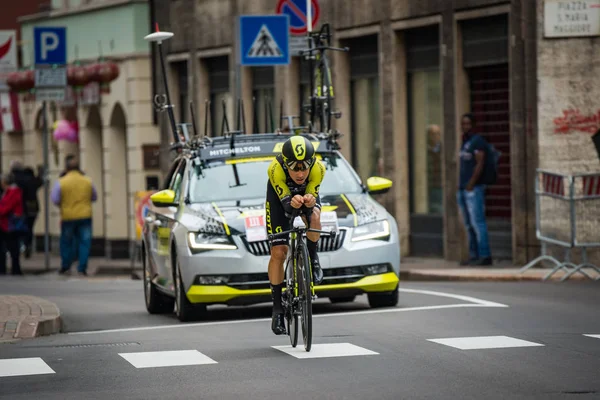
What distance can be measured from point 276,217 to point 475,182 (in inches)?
479

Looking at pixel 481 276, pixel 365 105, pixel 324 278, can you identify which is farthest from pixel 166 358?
pixel 365 105

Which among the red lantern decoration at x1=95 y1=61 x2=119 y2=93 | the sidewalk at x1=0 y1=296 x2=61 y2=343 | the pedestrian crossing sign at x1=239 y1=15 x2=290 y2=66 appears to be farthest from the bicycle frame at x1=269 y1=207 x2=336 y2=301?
the red lantern decoration at x1=95 y1=61 x2=119 y2=93

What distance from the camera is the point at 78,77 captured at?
135 feet

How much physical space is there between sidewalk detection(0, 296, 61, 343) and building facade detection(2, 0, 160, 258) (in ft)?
67.0

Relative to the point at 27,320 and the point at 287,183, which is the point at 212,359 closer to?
the point at 287,183

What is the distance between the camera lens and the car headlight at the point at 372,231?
15789mm

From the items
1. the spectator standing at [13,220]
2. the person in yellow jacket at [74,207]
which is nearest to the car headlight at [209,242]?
the person in yellow jacket at [74,207]

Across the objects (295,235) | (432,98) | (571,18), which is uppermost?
(571,18)

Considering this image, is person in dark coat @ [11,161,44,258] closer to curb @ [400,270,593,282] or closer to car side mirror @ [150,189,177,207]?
curb @ [400,270,593,282]

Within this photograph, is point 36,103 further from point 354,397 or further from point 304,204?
point 354,397

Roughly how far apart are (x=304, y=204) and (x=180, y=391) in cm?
256

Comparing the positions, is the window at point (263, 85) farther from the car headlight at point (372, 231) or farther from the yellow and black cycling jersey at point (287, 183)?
the yellow and black cycling jersey at point (287, 183)

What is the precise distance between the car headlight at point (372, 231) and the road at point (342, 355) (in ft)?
2.23

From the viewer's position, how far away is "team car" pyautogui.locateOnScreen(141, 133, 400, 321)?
15531 millimetres
